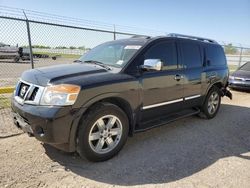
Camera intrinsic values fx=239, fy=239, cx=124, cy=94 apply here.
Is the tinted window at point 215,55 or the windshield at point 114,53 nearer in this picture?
the windshield at point 114,53

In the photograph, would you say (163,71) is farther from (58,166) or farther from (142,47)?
(58,166)

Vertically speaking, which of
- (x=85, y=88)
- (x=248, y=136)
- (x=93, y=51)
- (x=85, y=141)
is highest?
(x=93, y=51)

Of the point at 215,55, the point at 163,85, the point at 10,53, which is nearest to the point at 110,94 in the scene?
the point at 163,85

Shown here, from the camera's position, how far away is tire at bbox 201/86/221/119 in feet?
19.0

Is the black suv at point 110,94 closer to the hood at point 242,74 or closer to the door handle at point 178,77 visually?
the door handle at point 178,77

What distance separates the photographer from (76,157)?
145 inches

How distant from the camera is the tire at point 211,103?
579cm

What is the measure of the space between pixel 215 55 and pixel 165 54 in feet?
7.31

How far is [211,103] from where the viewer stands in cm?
600

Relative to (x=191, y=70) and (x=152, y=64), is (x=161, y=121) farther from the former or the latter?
(x=191, y=70)

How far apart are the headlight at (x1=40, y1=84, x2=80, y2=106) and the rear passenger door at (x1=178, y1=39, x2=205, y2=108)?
2592 mm

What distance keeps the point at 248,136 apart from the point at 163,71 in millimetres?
2272

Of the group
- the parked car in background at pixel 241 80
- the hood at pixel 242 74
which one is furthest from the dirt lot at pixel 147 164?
the hood at pixel 242 74

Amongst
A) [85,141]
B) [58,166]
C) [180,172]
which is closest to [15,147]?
[58,166]
